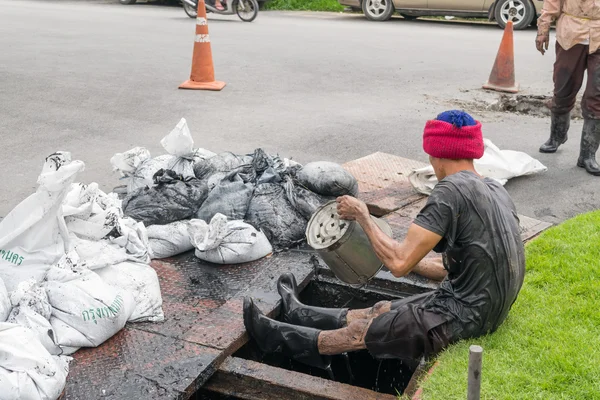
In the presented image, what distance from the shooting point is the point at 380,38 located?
13492 mm

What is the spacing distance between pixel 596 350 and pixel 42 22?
47.0 ft

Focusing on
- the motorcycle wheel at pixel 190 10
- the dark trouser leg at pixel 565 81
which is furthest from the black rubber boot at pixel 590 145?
the motorcycle wheel at pixel 190 10

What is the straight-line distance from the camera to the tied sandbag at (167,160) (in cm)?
525

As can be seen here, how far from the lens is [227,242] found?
439 cm

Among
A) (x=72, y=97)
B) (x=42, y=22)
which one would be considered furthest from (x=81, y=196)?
(x=42, y=22)

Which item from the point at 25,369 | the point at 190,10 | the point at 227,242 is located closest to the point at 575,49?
the point at 227,242

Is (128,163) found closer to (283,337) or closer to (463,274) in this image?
(283,337)

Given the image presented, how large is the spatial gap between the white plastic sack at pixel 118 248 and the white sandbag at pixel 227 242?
36 cm

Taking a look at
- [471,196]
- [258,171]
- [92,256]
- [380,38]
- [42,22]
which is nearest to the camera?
[471,196]

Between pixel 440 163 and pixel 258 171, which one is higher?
pixel 440 163

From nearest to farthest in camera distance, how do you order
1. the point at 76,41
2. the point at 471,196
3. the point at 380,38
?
the point at 471,196 → the point at 76,41 → the point at 380,38

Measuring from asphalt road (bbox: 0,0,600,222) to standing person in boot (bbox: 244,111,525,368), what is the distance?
98.1 inches

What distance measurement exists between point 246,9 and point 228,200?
11906mm

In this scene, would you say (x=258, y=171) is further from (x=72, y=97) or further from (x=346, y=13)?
(x=346, y=13)
